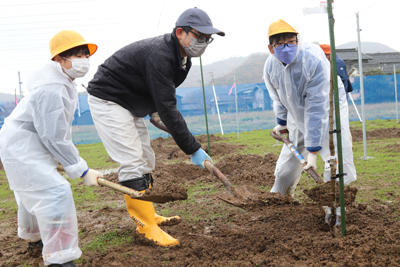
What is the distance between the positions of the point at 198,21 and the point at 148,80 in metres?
0.65

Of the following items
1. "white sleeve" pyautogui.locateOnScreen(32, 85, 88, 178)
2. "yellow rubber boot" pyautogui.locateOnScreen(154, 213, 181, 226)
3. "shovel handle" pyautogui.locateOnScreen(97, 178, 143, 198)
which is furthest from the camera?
"yellow rubber boot" pyautogui.locateOnScreen(154, 213, 181, 226)

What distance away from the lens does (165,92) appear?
3219mm

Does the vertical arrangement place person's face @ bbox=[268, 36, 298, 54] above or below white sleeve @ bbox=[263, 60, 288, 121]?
above

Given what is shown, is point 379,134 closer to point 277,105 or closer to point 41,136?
point 277,105

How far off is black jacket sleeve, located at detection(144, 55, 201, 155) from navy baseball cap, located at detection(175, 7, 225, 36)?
372 mm

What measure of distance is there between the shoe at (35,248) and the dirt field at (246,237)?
9cm

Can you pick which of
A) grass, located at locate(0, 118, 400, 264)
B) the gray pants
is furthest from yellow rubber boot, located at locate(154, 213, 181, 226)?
the gray pants

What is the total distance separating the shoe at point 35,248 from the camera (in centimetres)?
335

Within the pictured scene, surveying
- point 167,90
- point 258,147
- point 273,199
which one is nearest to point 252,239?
point 273,199

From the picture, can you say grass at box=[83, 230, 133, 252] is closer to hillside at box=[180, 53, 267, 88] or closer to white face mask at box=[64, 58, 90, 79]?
white face mask at box=[64, 58, 90, 79]

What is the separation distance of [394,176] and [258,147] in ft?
16.5

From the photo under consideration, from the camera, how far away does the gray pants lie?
344 centimetres

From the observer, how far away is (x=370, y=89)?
1855 centimetres

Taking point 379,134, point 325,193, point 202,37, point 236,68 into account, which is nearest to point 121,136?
point 202,37
